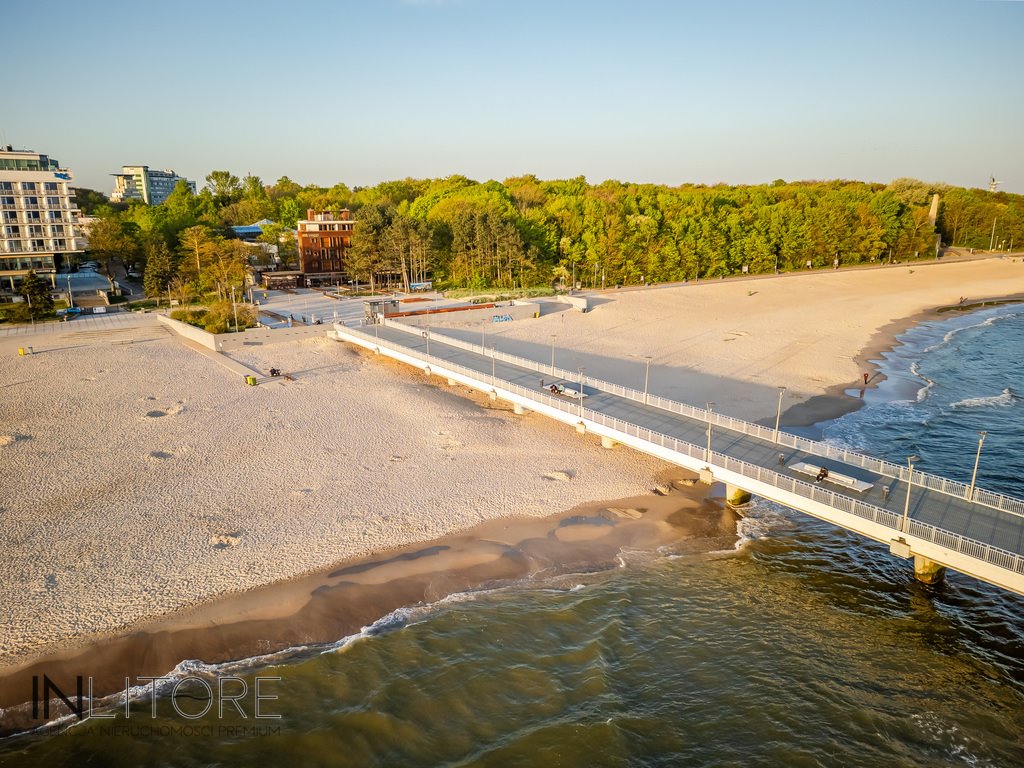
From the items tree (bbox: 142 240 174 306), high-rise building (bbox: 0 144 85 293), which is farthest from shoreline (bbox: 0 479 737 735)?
high-rise building (bbox: 0 144 85 293)

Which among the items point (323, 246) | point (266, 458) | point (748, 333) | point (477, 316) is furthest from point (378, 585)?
point (323, 246)

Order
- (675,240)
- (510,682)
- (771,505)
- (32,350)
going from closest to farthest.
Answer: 1. (510,682)
2. (771,505)
3. (32,350)
4. (675,240)

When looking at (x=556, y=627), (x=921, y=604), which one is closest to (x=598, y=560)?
(x=556, y=627)

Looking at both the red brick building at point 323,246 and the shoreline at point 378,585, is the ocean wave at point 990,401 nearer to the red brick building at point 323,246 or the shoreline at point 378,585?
the shoreline at point 378,585

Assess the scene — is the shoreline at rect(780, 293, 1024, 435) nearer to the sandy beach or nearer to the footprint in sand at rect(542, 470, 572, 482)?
the sandy beach

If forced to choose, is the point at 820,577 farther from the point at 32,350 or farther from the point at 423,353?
the point at 32,350

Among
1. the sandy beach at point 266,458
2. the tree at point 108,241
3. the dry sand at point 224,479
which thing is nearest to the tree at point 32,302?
the sandy beach at point 266,458
